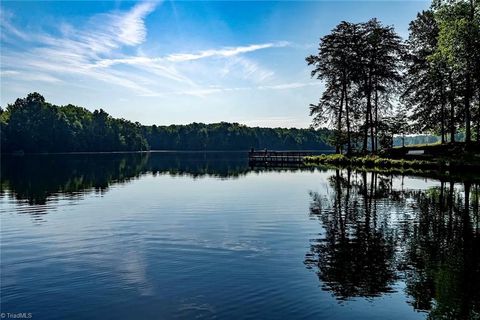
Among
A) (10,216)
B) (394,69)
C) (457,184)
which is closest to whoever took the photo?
(10,216)

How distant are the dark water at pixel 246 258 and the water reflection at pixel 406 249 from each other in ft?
0.19

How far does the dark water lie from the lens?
37.8 ft

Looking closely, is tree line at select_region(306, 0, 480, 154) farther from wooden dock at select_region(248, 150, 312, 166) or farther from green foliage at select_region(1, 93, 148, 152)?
green foliage at select_region(1, 93, 148, 152)

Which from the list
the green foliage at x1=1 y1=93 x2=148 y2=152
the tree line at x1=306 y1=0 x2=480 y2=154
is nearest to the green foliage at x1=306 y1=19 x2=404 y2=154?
the tree line at x1=306 y1=0 x2=480 y2=154

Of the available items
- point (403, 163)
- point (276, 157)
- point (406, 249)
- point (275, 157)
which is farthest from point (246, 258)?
point (276, 157)

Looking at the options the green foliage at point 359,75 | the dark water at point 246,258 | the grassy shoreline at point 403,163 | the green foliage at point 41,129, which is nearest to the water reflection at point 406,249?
the dark water at point 246,258

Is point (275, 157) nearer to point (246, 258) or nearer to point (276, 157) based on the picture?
point (276, 157)

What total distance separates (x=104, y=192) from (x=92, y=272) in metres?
25.9

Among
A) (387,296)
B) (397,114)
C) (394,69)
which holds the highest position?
(394,69)

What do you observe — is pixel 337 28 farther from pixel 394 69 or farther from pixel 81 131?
pixel 81 131

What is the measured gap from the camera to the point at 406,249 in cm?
1697

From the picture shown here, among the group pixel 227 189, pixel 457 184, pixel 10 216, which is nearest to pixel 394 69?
pixel 457 184

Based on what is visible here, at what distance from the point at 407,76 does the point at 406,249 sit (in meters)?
56.2

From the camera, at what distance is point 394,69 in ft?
229
